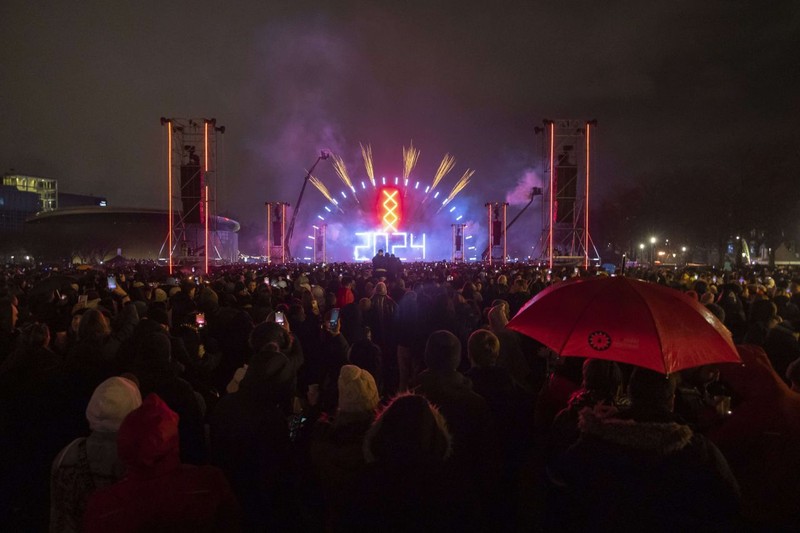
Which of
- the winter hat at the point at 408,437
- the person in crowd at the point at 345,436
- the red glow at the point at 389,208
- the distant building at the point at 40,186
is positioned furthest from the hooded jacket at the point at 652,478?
the distant building at the point at 40,186

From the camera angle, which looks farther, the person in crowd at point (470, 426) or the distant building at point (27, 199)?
the distant building at point (27, 199)

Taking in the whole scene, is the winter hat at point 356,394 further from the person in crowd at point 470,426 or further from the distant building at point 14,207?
the distant building at point 14,207

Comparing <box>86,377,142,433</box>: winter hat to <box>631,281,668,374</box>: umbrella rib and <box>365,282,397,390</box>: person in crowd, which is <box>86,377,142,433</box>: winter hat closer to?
<box>631,281,668,374</box>: umbrella rib

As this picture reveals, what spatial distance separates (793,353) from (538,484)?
2.99 meters

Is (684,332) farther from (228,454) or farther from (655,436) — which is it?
(228,454)

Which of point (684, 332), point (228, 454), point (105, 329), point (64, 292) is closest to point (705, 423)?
point (684, 332)

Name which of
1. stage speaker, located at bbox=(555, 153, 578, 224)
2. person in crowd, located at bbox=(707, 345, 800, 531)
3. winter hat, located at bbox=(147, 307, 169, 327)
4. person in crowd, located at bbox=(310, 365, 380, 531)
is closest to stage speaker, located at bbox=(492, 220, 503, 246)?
stage speaker, located at bbox=(555, 153, 578, 224)

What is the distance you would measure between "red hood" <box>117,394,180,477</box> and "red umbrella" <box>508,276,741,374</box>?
234 centimetres

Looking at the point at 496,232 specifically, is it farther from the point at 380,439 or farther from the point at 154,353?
the point at 380,439

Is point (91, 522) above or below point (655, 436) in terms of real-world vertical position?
below

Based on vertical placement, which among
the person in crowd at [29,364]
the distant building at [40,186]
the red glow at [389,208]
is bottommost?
the person in crowd at [29,364]

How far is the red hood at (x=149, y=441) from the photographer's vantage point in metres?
2.40

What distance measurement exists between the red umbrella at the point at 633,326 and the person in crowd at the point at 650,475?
61cm

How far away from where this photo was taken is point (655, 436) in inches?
97.5
